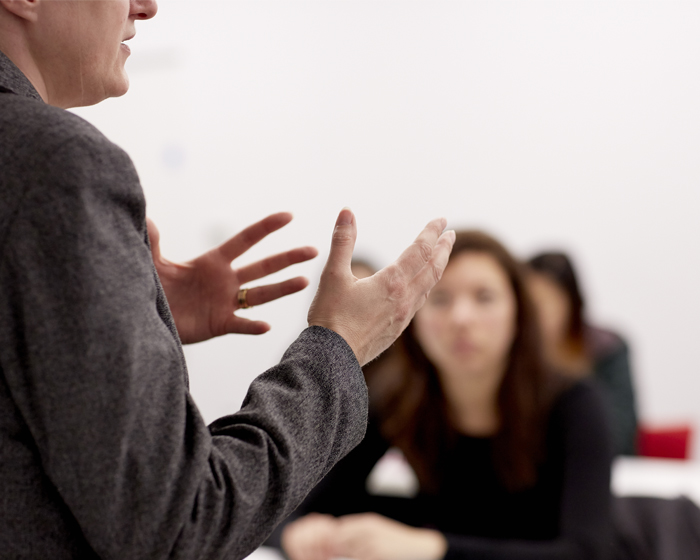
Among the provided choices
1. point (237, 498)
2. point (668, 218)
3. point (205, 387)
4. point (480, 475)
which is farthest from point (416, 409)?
point (668, 218)

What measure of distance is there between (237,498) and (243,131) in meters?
2.99

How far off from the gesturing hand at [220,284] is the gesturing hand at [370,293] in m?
0.20

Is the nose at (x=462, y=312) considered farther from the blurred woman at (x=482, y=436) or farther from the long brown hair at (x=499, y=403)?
Answer: the long brown hair at (x=499, y=403)

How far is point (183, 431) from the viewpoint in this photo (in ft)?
1.48

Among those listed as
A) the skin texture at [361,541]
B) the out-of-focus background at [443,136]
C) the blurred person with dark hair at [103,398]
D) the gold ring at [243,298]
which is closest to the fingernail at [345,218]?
the blurred person with dark hair at [103,398]

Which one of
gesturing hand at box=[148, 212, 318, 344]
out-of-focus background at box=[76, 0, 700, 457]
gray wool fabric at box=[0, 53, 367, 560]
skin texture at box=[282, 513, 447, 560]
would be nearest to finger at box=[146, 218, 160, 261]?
gesturing hand at box=[148, 212, 318, 344]

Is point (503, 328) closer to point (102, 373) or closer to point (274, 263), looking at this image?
point (274, 263)

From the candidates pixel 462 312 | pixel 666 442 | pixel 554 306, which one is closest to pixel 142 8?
pixel 462 312

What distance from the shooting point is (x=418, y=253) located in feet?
2.07

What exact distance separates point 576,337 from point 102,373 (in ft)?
8.14

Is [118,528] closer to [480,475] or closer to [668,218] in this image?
[480,475]

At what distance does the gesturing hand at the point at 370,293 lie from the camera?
597 mm

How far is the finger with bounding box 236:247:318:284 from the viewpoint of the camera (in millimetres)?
825

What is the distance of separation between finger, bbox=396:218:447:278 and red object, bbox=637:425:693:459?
2.38 m
